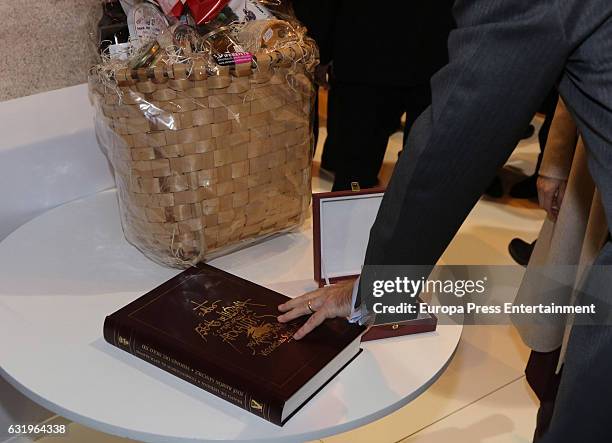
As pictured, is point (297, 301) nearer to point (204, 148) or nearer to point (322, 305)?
point (322, 305)

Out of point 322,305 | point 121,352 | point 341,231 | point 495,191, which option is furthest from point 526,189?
point 121,352

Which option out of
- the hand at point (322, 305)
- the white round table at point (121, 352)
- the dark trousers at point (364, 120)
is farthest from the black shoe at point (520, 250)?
the hand at point (322, 305)

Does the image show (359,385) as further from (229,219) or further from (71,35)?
(71,35)

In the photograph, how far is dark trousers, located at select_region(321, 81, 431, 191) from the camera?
2.30m

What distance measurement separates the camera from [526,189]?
9.24 feet


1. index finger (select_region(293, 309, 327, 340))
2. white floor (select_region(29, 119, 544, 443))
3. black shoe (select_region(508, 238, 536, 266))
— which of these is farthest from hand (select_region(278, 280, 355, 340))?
black shoe (select_region(508, 238, 536, 266))

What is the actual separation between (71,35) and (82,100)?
0.38ft

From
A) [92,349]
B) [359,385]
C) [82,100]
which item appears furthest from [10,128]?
[359,385]

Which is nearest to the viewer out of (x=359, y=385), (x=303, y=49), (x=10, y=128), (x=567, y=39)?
(x=567, y=39)

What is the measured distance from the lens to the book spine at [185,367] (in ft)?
2.73

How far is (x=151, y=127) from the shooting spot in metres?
0.99

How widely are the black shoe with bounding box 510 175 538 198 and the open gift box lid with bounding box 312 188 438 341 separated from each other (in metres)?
1.86

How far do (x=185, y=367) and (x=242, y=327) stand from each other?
0.10 meters

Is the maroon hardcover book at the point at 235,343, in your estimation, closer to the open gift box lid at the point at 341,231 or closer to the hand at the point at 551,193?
the open gift box lid at the point at 341,231
